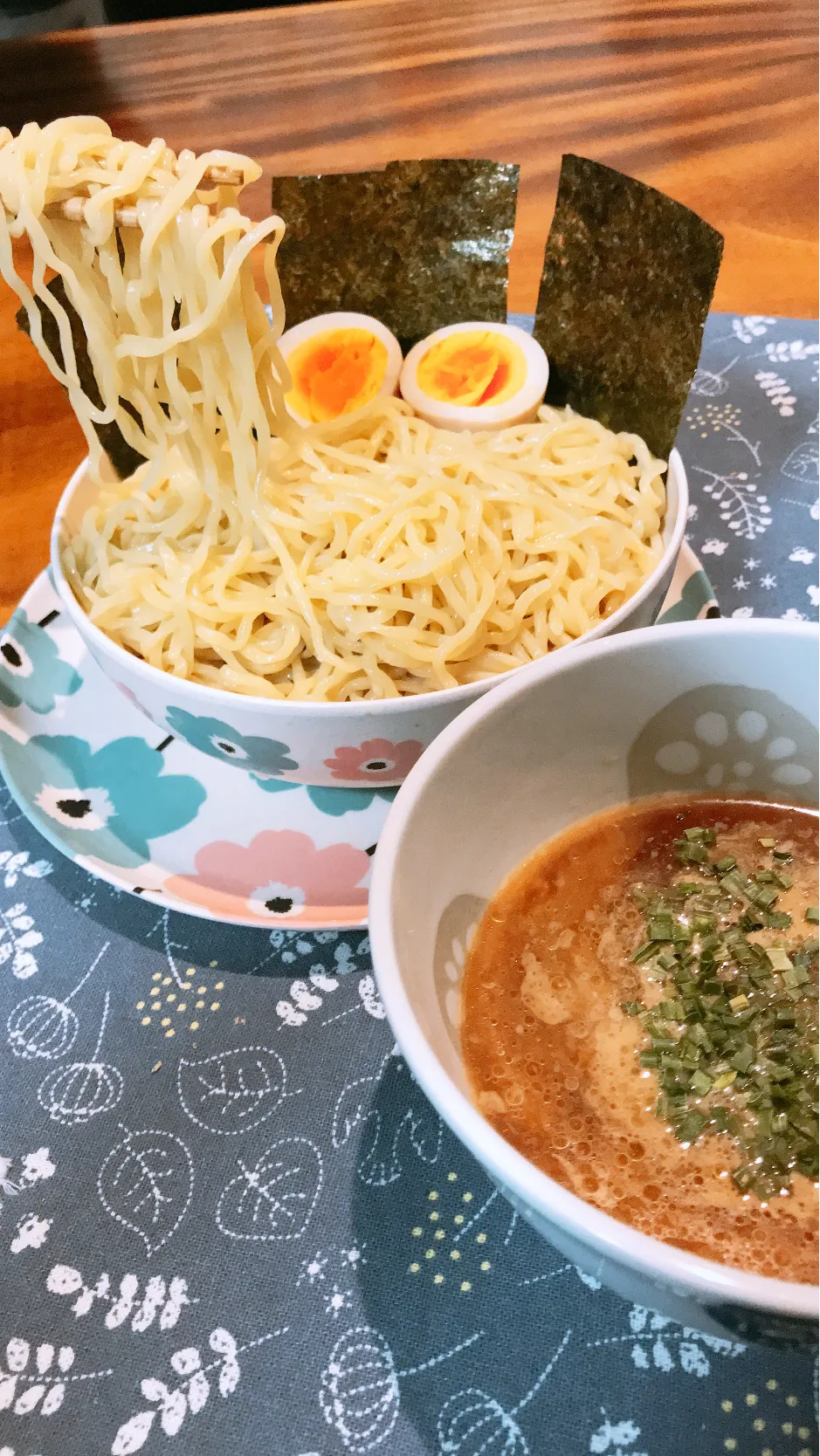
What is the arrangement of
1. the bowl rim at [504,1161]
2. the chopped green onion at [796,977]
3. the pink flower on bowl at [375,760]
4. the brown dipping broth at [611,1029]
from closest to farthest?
1. the bowl rim at [504,1161]
2. the brown dipping broth at [611,1029]
3. the chopped green onion at [796,977]
4. the pink flower on bowl at [375,760]

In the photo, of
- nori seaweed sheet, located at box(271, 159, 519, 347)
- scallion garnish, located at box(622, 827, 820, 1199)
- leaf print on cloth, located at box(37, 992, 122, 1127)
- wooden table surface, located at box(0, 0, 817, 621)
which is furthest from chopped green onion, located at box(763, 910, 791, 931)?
wooden table surface, located at box(0, 0, 817, 621)

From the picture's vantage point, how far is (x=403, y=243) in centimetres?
156

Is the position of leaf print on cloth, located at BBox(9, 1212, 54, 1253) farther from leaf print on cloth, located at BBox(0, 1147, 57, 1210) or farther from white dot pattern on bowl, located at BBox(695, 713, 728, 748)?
white dot pattern on bowl, located at BBox(695, 713, 728, 748)

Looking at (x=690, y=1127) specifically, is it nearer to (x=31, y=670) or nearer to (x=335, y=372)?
(x=31, y=670)

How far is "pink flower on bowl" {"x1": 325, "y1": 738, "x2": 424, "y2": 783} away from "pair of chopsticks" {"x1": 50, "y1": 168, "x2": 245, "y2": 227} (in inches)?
27.2

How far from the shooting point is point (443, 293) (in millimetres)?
1620

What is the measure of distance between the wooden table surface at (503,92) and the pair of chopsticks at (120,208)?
34.8 inches

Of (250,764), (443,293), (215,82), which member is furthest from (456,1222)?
(215,82)

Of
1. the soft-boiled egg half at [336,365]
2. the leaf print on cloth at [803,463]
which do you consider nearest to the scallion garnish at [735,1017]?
the leaf print on cloth at [803,463]

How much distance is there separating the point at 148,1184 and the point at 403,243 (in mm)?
1459

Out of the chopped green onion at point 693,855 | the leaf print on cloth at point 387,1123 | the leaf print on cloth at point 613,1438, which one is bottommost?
the leaf print on cloth at point 613,1438

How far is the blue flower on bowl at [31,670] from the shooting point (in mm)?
1280

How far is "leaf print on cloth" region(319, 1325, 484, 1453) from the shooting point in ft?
2.36

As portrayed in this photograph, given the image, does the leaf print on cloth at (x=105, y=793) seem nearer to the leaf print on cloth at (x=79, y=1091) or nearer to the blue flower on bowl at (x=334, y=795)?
the blue flower on bowl at (x=334, y=795)
